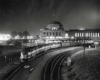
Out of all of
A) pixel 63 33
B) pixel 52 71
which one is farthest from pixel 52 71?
pixel 63 33

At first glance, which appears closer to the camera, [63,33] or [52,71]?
[52,71]

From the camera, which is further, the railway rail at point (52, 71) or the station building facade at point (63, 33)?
the station building facade at point (63, 33)

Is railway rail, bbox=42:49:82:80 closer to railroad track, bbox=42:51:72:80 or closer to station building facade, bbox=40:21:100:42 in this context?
railroad track, bbox=42:51:72:80

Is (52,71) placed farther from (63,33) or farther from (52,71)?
(63,33)

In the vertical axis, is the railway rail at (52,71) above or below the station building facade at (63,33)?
below

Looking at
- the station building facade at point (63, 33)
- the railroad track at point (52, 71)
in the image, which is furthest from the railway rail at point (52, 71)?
the station building facade at point (63, 33)

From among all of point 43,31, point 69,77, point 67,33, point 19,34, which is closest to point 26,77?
point 69,77

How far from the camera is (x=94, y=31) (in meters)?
123

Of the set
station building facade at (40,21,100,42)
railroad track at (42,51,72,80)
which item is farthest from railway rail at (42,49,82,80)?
station building facade at (40,21,100,42)

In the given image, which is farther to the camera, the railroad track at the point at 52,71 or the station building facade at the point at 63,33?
the station building facade at the point at 63,33

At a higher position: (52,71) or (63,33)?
(63,33)

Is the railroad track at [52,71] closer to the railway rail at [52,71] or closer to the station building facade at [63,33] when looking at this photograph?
the railway rail at [52,71]

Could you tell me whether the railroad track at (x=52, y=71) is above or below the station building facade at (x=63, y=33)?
below

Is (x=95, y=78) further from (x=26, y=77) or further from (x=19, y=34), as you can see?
(x=19, y=34)
